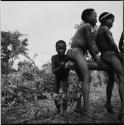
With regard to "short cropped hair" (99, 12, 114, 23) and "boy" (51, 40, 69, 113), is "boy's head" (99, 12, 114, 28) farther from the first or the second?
"boy" (51, 40, 69, 113)

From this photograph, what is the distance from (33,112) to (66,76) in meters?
0.96

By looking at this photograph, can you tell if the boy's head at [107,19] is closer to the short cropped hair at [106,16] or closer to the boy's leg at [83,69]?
the short cropped hair at [106,16]

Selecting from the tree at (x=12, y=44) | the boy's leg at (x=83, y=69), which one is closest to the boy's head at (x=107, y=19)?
the boy's leg at (x=83, y=69)

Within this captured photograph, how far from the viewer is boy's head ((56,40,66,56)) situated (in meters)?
5.71

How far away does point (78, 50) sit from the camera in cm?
532

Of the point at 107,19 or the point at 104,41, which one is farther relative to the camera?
the point at 107,19

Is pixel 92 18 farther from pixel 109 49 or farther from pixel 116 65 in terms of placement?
pixel 116 65

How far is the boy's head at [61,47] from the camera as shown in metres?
5.71

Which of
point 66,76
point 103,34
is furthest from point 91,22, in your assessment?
point 66,76

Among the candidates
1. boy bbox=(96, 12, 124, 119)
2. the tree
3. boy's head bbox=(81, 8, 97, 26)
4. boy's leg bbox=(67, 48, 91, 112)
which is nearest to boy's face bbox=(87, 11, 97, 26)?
boy's head bbox=(81, 8, 97, 26)

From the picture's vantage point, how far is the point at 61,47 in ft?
18.8

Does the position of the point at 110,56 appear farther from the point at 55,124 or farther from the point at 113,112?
the point at 55,124

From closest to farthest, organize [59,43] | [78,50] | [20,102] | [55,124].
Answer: [55,124] < [78,50] < [59,43] < [20,102]

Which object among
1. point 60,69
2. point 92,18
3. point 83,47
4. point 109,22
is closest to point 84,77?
point 83,47
